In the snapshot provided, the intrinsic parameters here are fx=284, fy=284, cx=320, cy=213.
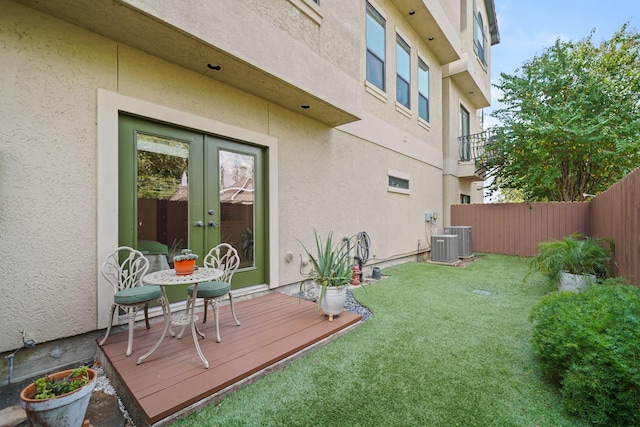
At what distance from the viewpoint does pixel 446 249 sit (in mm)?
8203

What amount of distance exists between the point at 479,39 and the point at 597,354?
14720 millimetres

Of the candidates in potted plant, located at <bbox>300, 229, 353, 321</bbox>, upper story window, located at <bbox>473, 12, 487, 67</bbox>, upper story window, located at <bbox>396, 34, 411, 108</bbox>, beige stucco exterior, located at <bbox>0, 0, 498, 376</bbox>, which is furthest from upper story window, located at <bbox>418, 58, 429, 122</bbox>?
potted plant, located at <bbox>300, 229, 353, 321</bbox>

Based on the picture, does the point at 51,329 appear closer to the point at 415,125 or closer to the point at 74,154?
the point at 74,154

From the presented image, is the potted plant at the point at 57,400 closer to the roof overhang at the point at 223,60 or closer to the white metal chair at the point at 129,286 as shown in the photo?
the white metal chair at the point at 129,286

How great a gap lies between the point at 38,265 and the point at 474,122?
15.5 m

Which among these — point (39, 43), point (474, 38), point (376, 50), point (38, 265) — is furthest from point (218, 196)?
point (474, 38)

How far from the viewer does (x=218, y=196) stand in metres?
3.99

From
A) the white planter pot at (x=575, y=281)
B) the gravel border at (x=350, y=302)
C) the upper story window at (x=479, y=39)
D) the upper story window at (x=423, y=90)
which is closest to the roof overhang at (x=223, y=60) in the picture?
the gravel border at (x=350, y=302)

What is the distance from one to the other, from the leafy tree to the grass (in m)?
7.54

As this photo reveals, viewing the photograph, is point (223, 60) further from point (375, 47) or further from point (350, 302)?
point (375, 47)

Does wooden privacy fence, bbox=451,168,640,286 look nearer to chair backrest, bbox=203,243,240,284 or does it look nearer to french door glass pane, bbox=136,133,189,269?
chair backrest, bbox=203,243,240,284

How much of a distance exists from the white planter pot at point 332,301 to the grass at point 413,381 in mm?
323

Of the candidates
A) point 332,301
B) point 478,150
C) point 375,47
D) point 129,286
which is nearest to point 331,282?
point 332,301

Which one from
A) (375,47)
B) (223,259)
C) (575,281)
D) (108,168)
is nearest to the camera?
(108,168)
